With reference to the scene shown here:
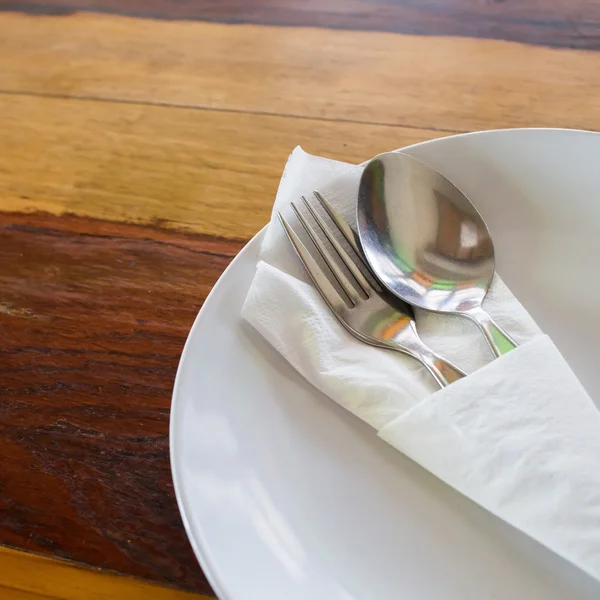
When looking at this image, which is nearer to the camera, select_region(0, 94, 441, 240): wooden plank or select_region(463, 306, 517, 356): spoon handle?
select_region(463, 306, 517, 356): spoon handle

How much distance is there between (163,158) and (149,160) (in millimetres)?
12

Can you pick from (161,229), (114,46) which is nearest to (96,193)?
(161,229)

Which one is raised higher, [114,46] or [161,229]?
[114,46]

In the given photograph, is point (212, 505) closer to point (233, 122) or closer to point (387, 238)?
point (387, 238)

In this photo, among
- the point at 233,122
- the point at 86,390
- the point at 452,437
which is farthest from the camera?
the point at 233,122

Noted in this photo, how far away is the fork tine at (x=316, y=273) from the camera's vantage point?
11.9 inches

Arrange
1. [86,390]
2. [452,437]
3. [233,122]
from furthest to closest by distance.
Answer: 1. [233,122]
2. [86,390]
3. [452,437]

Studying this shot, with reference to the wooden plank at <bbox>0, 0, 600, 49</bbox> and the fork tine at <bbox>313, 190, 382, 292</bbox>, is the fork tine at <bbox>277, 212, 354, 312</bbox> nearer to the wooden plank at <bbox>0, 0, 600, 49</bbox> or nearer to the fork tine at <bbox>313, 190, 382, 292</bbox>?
the fork tine at <bbox>313, 190, 382, 292</bbox>

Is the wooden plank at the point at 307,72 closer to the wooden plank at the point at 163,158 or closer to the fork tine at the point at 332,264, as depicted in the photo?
the wooden plank at the point at 163,158

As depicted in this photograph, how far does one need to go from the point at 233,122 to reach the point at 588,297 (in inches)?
11.7

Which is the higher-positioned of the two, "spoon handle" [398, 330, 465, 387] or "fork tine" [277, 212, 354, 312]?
"fork tine" [277, 212, 354, 312]

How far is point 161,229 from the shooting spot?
42cm

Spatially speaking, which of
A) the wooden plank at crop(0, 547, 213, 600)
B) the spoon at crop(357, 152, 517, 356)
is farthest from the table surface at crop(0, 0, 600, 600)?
the spoon at crop(357, 152, 517, 356)

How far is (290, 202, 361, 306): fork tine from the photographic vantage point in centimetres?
31
